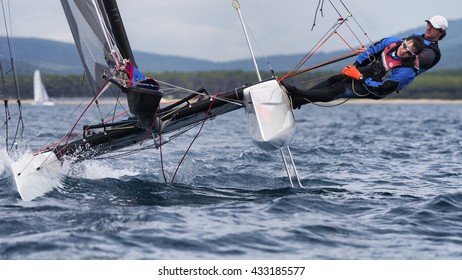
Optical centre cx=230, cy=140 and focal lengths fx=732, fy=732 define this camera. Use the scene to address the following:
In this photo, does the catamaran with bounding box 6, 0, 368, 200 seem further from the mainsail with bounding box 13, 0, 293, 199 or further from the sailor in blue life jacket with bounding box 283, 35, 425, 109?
the sailor in blue life jacket with bounding box 283, 35, 425, 109

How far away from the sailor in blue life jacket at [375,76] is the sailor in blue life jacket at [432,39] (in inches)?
4.4

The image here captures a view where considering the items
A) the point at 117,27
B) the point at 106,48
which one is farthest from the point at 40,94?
the point at 117,27

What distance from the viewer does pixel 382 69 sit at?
696 cm

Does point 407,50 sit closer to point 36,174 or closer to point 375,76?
point 375,76

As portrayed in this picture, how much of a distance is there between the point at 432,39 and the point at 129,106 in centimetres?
291

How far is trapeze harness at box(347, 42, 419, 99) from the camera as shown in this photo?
6770mm

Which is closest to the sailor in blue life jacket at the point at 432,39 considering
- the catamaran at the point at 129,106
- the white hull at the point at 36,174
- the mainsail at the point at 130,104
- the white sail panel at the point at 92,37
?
the catamaran at the point at 129,106

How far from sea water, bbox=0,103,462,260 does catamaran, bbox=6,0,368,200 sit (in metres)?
0.29

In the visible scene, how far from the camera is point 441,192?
7223 millimetres

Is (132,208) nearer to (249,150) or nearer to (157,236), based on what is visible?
(157,236)

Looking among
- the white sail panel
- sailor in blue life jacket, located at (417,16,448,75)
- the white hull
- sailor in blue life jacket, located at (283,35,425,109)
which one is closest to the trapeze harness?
sailor in blue life jacket, located at (283,35,425,109)

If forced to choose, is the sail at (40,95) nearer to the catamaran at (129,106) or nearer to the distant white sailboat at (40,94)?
the distant white sailboat at (40,94)
